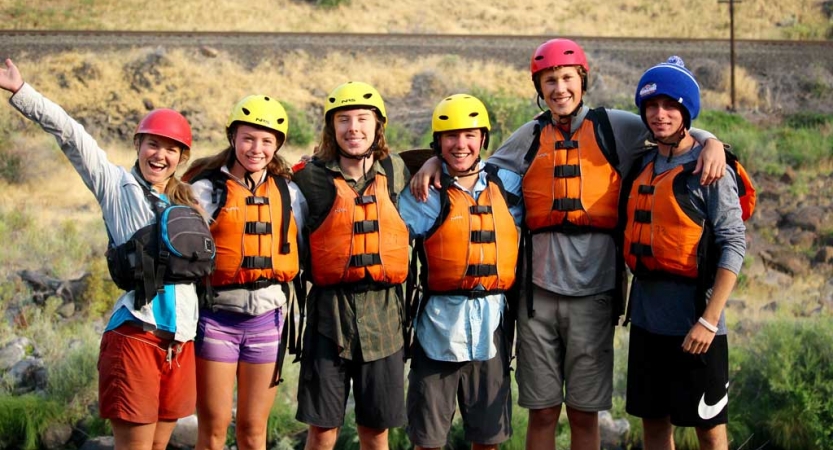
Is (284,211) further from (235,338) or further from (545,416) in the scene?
(545,416)

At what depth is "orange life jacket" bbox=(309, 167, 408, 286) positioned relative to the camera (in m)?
5.04

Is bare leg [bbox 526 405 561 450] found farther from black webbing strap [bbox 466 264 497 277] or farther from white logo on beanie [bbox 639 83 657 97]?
white logo on beanie [bbox 639 83 657 97]

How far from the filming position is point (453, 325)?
16.8 feet

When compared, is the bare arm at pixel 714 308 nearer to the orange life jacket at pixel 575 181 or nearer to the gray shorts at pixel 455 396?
the orange life jacket at pixel 575 181

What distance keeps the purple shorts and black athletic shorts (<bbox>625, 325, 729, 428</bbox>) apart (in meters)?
2.06

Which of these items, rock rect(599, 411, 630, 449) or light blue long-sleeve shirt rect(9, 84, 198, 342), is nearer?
light blue long-sleeve shirt rect(9, 84, 198, 342)

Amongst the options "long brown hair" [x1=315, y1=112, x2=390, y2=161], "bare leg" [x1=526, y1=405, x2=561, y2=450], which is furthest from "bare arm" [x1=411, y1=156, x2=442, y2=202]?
"bare leg" [x1=526, y1=405, x2=561, y2=450]

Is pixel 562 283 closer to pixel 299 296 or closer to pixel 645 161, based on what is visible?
pixel 645 161

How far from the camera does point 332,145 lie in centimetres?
524

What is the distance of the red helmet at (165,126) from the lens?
4.70 metres

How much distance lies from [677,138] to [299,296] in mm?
2350

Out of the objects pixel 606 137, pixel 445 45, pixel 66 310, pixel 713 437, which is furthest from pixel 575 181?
pixel 445 45

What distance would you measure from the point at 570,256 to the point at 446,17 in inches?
1022

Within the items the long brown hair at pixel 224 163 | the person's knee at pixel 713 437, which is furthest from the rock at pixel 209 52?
the person's knee at pixel 713 437
